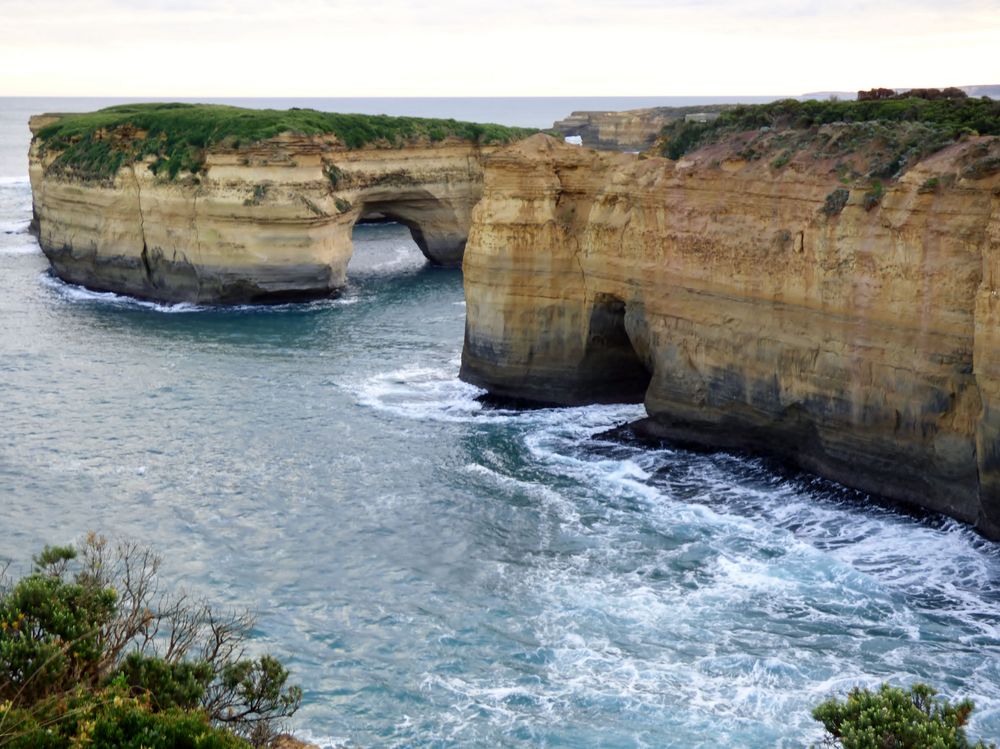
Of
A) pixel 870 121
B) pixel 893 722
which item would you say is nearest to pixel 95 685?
pixel 893 722

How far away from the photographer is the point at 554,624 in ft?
64.7

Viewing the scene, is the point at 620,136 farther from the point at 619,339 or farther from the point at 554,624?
the point at 554,624

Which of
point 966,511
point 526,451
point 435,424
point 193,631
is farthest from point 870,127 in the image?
point 193,631

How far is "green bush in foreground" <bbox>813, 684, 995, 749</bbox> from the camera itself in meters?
11.9

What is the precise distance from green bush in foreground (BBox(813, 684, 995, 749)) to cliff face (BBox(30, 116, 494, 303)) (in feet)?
131

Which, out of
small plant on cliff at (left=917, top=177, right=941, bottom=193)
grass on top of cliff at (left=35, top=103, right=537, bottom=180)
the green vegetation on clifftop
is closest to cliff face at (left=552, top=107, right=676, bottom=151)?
grass on top of cliff at (left=35, top=103, right=537, bottom=180)

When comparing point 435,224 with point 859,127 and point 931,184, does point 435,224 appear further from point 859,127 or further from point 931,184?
point 931,184

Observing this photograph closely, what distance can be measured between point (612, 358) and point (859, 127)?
947 cm

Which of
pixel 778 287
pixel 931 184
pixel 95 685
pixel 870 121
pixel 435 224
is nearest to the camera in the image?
pixel 95 685

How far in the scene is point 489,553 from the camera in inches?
899

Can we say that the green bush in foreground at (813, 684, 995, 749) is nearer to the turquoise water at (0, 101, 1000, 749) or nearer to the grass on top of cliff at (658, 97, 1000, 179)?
the turquoise water at (0, 101, 1000, 749)

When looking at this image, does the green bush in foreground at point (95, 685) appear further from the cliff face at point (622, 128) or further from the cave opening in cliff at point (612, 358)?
the cliff face at point (622, 128)

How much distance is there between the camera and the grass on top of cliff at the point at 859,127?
82.1ft

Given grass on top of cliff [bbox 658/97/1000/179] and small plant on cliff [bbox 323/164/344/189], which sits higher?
grass on top of cliff [bbox 658/97/1000/179]
